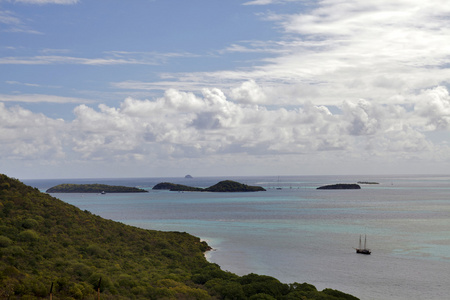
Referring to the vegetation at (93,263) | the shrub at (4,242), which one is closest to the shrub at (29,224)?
the vegetation at (93,263)

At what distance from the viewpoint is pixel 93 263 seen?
4688 centimetres

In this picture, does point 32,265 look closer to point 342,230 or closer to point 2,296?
point 2,296

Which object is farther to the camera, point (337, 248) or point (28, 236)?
point (337, 248)

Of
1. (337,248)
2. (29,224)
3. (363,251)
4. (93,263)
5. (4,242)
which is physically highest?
(29,224)

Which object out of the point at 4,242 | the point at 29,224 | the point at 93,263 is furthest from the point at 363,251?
the point at 4,242

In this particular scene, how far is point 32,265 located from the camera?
4084 centimetres

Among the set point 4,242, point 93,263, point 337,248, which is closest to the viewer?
point 4,242

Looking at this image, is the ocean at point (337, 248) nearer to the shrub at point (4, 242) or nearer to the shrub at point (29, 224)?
the shrub at point (29, 224)

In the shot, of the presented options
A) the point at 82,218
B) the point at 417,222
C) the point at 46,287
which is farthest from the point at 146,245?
the point at 417,222

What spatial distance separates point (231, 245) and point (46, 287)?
52.8m

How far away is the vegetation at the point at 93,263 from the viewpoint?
36.8 metres

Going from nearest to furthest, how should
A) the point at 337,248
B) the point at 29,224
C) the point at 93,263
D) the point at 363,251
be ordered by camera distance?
the point at 93,263, the point at 29,224, the point at 363,251, the point at 337,248

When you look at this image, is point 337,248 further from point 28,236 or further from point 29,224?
point 28,236

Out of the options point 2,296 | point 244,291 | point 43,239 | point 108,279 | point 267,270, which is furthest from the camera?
point 267,270
